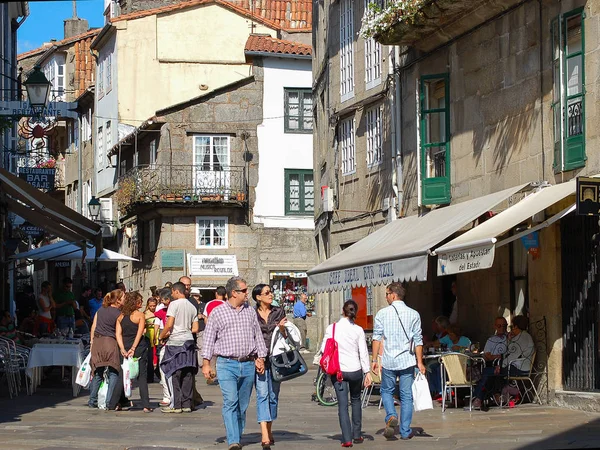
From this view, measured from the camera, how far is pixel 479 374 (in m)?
16.8

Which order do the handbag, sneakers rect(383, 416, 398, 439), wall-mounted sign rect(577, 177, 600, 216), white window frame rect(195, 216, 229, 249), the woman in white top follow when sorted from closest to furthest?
the handbag, the woman in white top, sneakers rect(383, 416, 398, 439), wall-mounted sign rect(577, 177, 600, 216), white window frame rect(195, 216, 229, 249)

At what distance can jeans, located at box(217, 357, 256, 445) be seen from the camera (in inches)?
460

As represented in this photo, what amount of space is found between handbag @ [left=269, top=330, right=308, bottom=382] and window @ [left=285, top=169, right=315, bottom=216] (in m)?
27.9

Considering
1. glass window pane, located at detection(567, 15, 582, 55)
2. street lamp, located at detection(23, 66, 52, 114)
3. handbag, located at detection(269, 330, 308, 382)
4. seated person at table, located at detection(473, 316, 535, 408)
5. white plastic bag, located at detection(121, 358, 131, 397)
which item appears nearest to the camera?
handbag, located at detection(269, 330, 308, 382)

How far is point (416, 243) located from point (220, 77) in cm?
2720

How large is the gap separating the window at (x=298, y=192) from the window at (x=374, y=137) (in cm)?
1562

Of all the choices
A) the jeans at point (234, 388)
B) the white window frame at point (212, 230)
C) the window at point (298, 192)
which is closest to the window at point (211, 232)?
the white window frame at point (212, 230)

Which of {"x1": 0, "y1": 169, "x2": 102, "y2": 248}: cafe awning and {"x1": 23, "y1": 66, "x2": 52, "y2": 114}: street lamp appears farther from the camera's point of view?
{"x1": 23, "y1": 66, "x2": 52, "y2": 114}: street lamp

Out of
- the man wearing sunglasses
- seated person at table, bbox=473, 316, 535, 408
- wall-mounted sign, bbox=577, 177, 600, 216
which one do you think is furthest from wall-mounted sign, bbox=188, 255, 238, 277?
the man wearing sunglasses

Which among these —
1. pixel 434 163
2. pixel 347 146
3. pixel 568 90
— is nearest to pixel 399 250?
pixel 568 90

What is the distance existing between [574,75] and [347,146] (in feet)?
36.7

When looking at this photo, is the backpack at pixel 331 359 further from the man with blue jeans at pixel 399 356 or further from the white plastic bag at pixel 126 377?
the white plastic bag at pixel 126 377

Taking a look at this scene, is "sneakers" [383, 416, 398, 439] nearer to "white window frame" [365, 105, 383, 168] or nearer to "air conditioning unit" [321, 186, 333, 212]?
"white window frame" [365, 105, 383, 168]

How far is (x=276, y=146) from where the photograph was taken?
40375 millimetres
